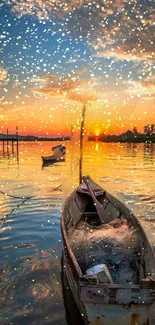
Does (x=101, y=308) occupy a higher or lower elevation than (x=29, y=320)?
higher

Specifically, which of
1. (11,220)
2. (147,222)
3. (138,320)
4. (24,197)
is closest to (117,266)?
(138,320)

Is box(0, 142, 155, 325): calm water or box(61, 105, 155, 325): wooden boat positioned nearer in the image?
box(61, 105, 155, 325): wooden boat

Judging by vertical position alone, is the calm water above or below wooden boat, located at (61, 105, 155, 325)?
below

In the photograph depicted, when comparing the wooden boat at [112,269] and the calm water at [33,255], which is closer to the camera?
the wooden boat at [112,269]

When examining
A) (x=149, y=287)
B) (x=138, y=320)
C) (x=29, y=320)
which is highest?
(x=149, y=287)

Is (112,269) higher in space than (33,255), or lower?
higher

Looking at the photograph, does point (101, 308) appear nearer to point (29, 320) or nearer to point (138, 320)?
point (138, 320)

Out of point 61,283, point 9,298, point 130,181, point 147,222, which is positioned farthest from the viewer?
point 130,181

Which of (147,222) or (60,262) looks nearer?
(60,262)

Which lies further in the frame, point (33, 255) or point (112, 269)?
point (33, 255)

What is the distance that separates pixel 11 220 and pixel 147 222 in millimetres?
6009

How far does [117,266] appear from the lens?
667 cm

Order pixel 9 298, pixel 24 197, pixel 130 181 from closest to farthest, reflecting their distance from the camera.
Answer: pixel 9 298 → pixel 24 197 → pixel 130 181

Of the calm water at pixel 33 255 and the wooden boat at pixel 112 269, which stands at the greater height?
the wooden boat at pixel 112 269
